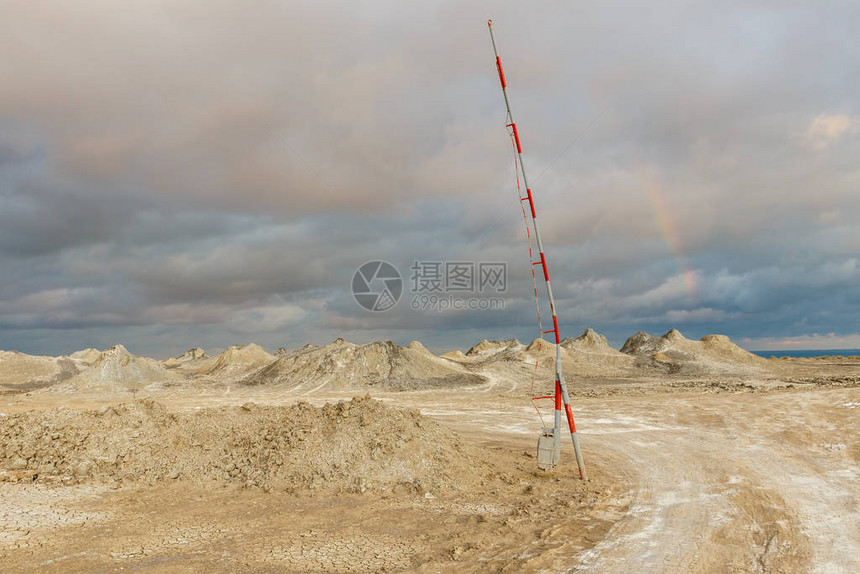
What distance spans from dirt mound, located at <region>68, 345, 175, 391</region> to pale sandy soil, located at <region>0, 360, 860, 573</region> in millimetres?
50928

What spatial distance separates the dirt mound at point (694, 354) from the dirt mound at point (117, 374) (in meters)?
64.9

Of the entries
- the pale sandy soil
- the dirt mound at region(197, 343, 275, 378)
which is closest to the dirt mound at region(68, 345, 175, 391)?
the dirt mound at region(197, 343, 275, 378)

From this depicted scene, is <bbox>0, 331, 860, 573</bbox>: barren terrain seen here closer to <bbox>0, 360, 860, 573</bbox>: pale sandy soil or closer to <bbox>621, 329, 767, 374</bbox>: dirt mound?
<bbox>0, 360, 860, 573</bbox>: pale sandy soil

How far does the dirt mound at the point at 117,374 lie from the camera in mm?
56097

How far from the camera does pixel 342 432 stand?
540 inches

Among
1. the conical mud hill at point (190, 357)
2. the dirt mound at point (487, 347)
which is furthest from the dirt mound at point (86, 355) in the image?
the dirt mound at point (487, 347)

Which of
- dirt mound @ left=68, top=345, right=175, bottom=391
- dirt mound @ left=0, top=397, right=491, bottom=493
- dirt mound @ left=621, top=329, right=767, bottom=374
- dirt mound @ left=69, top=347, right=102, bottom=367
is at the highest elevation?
dirt mound @ left=69, top=347, right=102, bottom=367

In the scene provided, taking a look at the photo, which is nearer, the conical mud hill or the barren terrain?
the barren terrain

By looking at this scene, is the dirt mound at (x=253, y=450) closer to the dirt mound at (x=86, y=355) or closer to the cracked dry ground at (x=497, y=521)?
the cracked dry ground at (x=497, y=521)

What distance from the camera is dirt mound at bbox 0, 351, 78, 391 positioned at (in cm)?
6575

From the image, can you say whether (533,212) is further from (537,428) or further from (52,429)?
(52,429)

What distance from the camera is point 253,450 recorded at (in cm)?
1370

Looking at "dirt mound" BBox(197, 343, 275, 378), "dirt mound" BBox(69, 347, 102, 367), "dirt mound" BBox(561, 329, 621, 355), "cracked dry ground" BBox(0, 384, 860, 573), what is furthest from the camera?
"dirt mound" BBox(69, 347, 102, 367)

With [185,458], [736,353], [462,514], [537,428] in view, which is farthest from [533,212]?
[736,353]
